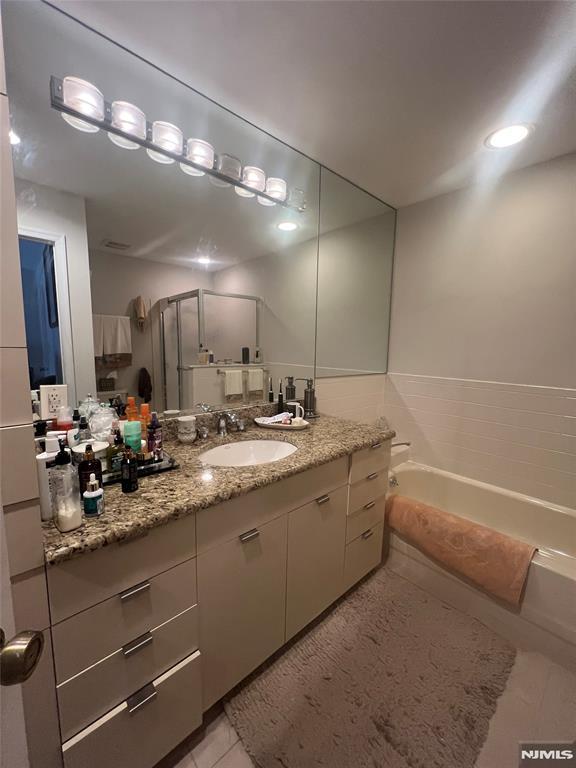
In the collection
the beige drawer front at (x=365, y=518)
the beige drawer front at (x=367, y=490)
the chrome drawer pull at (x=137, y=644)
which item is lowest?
the beige drawer front at (x=365, y=518)

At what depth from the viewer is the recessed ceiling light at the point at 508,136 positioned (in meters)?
1.40

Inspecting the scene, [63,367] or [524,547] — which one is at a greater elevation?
[63,367]

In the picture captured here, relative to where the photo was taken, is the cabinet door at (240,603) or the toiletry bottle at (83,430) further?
the toiletry bottle at (83,430)

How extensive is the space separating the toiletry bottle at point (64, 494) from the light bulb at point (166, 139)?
49.7 inches

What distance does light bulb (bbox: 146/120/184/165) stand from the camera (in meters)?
1.26

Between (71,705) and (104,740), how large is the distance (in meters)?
0.17

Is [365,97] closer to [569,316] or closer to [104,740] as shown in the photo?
[569,316]

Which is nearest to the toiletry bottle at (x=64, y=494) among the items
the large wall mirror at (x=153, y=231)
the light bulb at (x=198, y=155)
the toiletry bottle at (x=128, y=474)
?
the toiletry bottle at (x=128, y=474)

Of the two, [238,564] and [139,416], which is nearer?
[238,564]

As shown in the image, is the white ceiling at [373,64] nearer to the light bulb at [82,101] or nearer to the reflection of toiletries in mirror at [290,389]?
the light bulb at [82,101]

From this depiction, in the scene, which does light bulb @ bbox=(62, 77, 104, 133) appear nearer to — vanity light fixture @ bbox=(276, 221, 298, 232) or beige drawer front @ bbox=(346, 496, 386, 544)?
vanity light fixture @ bbox=(276, 221, 298, 232)

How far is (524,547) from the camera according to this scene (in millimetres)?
1364

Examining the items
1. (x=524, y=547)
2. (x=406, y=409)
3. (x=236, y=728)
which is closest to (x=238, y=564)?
(x=236, y=728)

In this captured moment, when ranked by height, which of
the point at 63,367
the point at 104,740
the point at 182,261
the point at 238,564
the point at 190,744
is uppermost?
the point at 182,261
